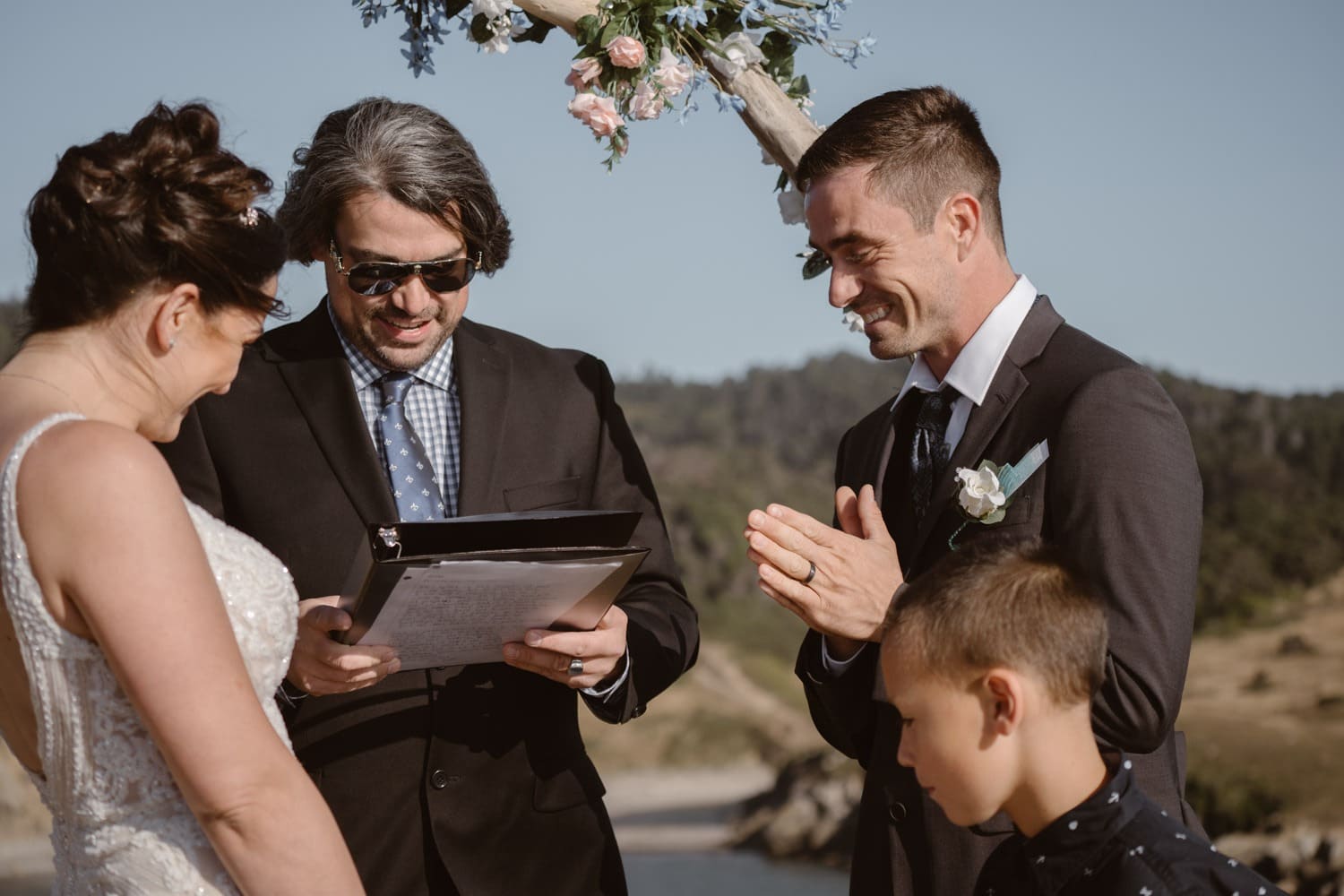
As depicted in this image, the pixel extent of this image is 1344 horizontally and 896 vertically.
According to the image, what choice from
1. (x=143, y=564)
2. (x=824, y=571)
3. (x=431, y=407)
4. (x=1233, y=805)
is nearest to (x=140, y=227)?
(x=143, y=564)

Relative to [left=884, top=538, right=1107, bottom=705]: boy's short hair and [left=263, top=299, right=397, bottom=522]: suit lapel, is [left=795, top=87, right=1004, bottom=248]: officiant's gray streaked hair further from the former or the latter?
[left=263, top=299, right=397, bottom=522]: suit lapel

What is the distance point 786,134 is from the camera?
415 cm

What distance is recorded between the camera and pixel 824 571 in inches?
128

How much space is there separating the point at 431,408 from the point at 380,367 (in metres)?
0.18

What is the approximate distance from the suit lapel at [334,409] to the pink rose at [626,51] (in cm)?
109

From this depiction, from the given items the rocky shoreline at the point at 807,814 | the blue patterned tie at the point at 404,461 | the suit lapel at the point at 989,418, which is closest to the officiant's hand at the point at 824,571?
the suit lapel at the point at 989,418

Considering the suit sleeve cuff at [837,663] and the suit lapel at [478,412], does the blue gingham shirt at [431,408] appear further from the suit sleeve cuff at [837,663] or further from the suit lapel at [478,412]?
the suit sleeve cuff at [837,663]

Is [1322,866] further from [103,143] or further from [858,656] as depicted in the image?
[103,143]

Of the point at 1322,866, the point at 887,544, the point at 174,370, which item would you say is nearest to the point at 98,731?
the point at 174,370

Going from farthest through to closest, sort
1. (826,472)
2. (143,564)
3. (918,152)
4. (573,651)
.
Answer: (826,472)
(918,152)
(573,651)
(143,564)

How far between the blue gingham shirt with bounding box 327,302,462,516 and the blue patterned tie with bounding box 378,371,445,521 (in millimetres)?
25

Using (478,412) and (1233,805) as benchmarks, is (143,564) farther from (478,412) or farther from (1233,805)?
(1233,805)

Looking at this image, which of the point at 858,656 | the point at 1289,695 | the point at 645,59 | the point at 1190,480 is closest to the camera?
the point at 1190,480

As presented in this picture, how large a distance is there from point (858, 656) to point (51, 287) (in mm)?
2063
